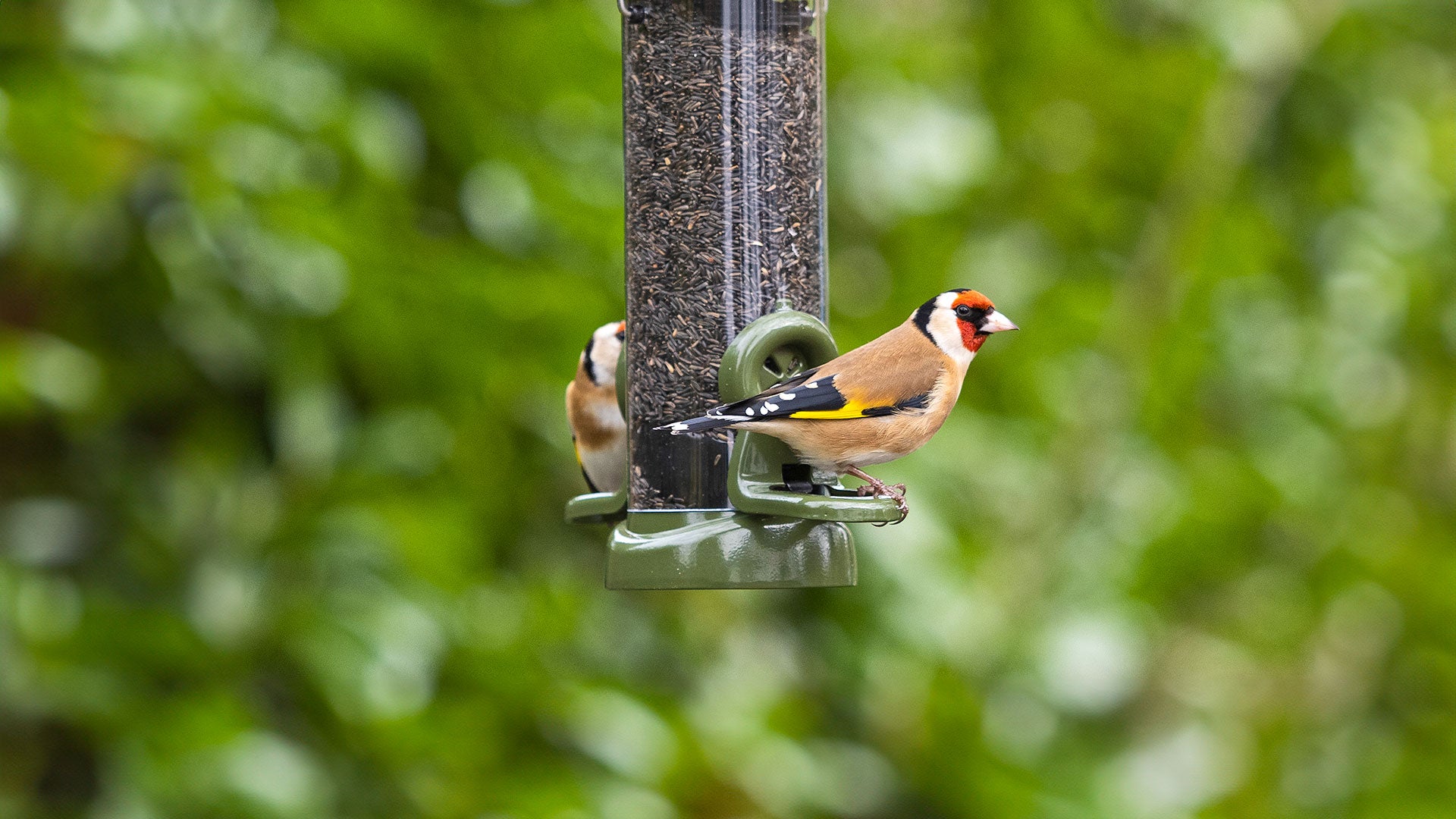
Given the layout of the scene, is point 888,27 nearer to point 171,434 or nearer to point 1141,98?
point 1141,98

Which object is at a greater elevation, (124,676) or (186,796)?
(124,676)

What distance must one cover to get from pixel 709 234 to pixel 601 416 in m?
0.56

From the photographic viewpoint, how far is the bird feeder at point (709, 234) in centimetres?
321

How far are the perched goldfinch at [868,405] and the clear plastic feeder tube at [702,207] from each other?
143mm

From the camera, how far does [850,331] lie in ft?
→ 15.9

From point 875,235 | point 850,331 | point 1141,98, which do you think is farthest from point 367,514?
point 1141,98

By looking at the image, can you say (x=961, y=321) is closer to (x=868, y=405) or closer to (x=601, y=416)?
(x=868, y=405)

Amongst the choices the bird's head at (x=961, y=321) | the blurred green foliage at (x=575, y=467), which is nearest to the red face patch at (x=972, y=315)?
the bird's head at (x=961, y=321)

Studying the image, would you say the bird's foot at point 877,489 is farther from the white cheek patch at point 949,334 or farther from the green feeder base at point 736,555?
the white cheek patch at point 949,334

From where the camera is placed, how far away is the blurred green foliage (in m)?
3.65

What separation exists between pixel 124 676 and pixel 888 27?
11.0ft

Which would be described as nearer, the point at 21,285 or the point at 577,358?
the point at 21,285

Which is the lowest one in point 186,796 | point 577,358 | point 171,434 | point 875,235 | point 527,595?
point 186,796

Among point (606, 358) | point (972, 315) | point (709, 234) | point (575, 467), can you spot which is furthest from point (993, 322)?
point (575, 467)
